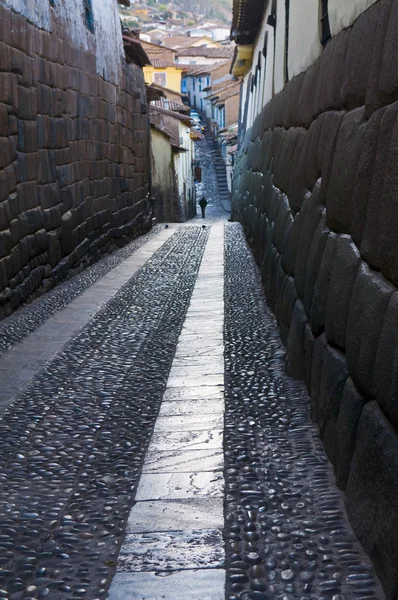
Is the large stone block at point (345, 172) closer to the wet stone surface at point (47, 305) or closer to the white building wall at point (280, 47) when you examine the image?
the wet stone surface at point (47, 305)

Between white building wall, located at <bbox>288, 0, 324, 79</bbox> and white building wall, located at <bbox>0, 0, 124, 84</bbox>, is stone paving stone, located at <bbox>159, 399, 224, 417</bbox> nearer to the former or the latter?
white building wall, located at <bbox>288, 0, 324, 79</bbox>

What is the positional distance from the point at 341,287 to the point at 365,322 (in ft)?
1.67

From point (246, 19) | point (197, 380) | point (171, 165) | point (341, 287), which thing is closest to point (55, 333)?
point (197, 380)

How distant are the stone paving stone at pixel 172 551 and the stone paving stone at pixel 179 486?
11.4 inches

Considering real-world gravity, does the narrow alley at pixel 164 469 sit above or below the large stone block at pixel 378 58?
below

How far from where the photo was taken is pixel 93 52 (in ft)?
33.5

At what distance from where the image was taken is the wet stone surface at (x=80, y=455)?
2424 mm

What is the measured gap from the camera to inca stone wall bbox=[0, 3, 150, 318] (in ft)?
21.0

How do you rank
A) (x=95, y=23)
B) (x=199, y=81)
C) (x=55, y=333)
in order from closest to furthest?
(x=55, y=333) → (x=95, y=23) → (x=199, y=81)

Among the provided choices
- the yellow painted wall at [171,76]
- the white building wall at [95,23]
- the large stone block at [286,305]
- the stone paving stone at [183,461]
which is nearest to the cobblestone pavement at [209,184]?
the yellow painted wall at [171,76]

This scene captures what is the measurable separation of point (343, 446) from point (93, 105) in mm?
8228

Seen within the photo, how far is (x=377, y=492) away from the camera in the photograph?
2.24 meters

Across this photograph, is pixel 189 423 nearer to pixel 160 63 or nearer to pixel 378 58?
pixel 378 58

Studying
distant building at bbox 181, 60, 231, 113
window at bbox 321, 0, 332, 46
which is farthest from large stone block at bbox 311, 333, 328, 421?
distant building at bbox 181, 60, 231, 113
